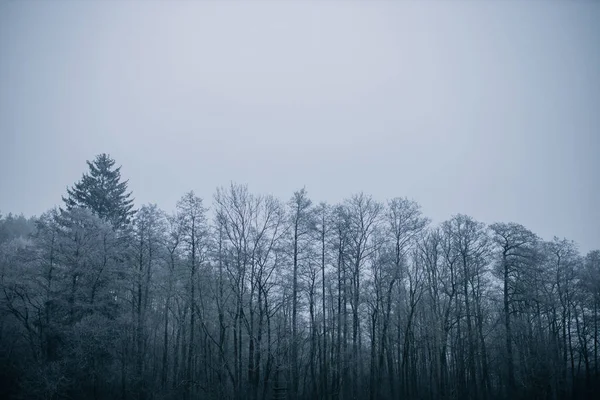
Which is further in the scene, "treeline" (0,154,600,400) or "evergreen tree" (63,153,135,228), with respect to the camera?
"evergreen tree" (63,153,135,228)

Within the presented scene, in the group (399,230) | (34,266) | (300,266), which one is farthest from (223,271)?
(399,230)

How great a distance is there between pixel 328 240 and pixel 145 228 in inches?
585

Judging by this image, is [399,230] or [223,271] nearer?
[223,271]

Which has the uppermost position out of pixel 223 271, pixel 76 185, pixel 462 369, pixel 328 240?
pixel 76 185

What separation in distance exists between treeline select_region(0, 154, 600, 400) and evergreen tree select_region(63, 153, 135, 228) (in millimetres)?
105

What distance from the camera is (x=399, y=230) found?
27.2 m

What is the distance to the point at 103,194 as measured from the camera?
29.6m

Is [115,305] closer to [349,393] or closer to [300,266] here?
[300,266]

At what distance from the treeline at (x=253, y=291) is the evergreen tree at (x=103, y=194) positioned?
0.11m

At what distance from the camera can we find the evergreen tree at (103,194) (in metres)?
29.0

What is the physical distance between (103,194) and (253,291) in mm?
16772

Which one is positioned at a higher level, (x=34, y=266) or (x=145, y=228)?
(x=145, y=228)

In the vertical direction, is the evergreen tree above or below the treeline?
above

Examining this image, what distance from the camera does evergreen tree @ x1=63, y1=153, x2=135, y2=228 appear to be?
28953 mm
